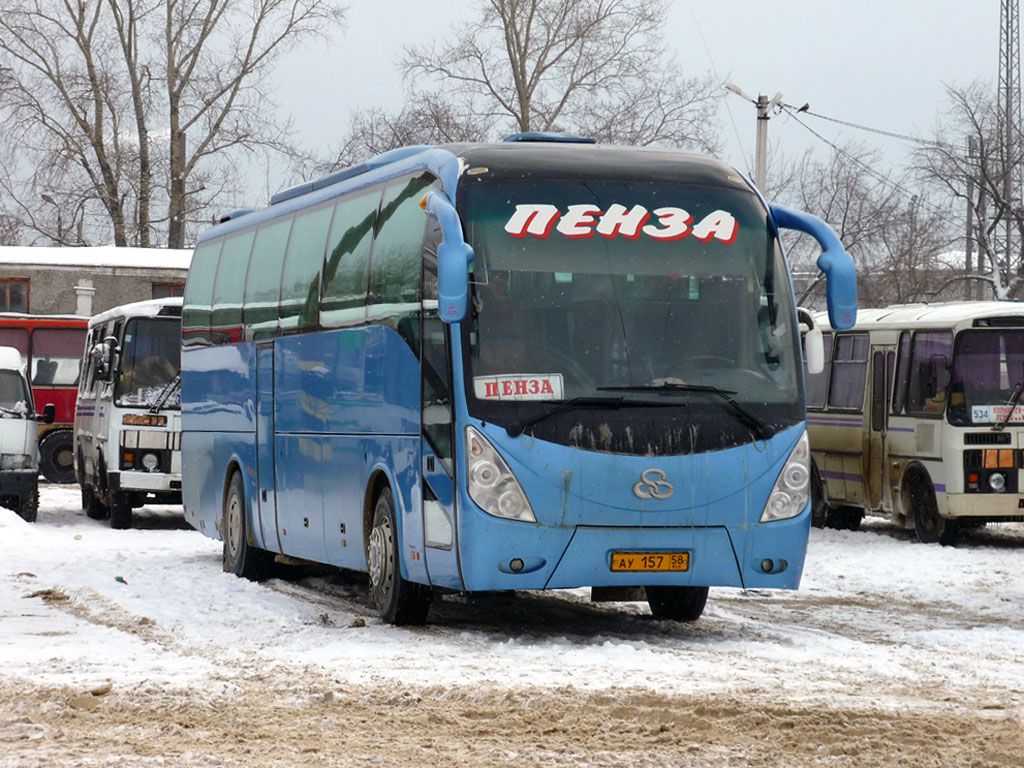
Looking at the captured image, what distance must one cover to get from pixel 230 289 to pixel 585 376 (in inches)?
270

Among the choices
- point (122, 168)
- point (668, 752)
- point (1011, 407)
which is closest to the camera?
point (668, 752)

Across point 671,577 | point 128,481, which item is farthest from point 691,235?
point 128,481

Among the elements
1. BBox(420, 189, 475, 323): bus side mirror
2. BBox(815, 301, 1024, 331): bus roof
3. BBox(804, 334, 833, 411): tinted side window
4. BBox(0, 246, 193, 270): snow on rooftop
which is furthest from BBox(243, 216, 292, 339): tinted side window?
BBox(0, 246, 193, 270): snow on rooftop

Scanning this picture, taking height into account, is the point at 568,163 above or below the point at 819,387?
above

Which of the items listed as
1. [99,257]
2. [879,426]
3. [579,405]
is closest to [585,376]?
[579,405]

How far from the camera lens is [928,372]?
832 inches

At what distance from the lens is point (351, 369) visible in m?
13.3

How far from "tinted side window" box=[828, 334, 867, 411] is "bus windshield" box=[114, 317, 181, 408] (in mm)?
8626

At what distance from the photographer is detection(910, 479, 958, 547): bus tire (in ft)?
68.1

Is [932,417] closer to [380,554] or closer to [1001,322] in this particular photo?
[1001,322]

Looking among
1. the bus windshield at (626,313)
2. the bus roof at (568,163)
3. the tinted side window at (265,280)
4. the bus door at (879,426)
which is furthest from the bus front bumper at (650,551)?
the bus door at (879,426)

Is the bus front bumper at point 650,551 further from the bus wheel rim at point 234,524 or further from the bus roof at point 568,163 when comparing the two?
the bus wheel rim at point 234,524

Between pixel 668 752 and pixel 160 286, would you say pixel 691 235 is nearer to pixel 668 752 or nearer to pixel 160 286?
pixel 668 752

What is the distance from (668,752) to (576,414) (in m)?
3.98
